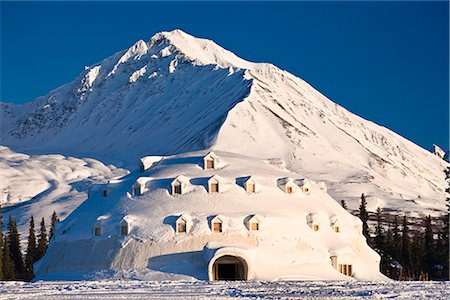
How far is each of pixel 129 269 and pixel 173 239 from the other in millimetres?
4084

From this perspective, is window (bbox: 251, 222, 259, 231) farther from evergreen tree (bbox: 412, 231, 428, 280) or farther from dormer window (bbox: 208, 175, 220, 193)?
evergreen tree (bbox: 412, 231, 428, 280)

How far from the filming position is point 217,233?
57.4m

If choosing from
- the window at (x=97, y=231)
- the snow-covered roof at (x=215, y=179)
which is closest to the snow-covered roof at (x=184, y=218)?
the snow-covered roof at (x=215, y=179)

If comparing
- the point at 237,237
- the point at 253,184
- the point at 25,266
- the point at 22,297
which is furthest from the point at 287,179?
the point at 25,266

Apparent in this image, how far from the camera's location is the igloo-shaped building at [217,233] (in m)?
56.1

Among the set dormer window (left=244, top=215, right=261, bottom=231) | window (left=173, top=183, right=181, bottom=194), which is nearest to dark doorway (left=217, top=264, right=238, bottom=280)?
dormer window (left=244, top=215, right=261, bottom=231)

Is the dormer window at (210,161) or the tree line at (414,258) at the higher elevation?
the dormer window at (210,161)

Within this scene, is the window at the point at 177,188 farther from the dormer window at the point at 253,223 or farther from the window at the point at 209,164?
the dormer window at the point at 253,223

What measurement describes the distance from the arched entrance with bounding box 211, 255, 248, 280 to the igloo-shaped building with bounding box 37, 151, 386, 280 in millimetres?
79

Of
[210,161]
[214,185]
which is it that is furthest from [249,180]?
[210,161]

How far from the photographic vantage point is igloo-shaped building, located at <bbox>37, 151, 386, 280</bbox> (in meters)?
56.1

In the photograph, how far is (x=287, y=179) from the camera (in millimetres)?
63844

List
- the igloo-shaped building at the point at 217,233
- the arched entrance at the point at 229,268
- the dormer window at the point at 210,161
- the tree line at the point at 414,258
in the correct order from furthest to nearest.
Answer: the tree line at the point at 414,258
the dormer window at the point at 210,161
the igloo-shaped building at the point at 217,233
the arched entrance at the point at 229,268

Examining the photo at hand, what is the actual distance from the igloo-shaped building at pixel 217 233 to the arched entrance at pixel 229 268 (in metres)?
0.08
